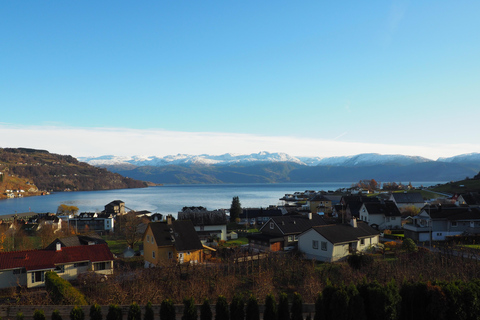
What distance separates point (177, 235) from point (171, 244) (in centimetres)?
94

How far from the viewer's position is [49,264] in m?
25.2

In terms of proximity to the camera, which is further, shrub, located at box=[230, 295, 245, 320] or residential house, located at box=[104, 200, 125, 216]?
residential house, located at box=[104, 200, 125, 216]

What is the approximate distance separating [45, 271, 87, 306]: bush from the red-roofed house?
17.5 ft

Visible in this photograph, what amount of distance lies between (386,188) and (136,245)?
11741cm

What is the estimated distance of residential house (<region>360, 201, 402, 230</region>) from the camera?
5212 centimetres

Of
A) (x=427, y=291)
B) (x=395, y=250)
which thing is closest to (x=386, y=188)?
(x=395, y=250)

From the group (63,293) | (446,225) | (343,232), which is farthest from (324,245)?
(63,293)

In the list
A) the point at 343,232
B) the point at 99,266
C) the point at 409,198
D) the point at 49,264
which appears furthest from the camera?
the point at 409,198

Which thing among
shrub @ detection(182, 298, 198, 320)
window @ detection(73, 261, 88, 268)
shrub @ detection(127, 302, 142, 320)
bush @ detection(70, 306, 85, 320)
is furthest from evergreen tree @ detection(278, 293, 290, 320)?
window @ detection(73, 261, 88, 268)

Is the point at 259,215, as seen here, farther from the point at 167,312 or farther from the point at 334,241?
the point at 167,312

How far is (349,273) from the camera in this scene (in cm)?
2208

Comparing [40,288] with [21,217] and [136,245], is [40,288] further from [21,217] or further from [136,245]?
[21,217]

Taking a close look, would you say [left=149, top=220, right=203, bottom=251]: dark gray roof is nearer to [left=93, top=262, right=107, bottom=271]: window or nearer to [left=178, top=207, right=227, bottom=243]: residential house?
[left=93, top=262, right=107, bottom=271]: window

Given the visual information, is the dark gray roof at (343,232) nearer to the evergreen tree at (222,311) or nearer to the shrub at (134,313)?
the evergreen tree at (222,311)
